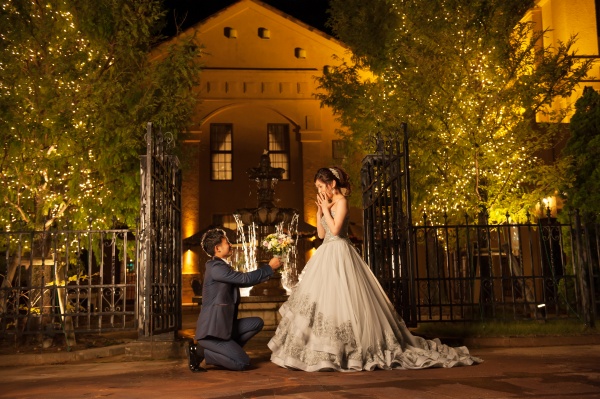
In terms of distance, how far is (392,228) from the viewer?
32.3 feet

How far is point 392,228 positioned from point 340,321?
3.00 metres

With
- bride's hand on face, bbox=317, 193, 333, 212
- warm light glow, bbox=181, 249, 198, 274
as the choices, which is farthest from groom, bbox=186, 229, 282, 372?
warm light glow, bbox=181, 249, 198, 274

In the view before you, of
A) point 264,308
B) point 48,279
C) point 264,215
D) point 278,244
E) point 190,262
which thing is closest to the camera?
point 278,244

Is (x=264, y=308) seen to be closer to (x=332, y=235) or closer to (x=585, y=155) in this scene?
(x=332, y=235)

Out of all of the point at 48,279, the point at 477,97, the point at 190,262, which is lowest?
the point at 48,279

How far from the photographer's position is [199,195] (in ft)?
87.5

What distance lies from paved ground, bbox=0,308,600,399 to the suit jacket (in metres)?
0.48

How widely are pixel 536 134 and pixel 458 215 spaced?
2630 mm

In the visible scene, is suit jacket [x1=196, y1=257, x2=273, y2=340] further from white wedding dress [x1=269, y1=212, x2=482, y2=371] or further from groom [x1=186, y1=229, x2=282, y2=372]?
white wedding dress [x1=269, y1=212, x2=482, y2=371]

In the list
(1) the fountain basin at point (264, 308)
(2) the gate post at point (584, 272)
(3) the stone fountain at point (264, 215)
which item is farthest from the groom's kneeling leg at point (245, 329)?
(3) the stone fountain at point (264, 215)

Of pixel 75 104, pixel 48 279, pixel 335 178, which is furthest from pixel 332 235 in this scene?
pixel 48 279

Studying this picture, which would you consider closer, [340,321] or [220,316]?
[340,321]

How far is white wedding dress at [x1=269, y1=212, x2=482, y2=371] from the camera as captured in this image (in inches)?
277

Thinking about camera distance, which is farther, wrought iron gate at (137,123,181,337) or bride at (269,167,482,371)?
wrought iron gate at (137,123,181,337)
